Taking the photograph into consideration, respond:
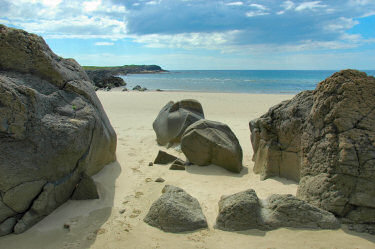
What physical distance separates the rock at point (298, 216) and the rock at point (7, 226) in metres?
3.18

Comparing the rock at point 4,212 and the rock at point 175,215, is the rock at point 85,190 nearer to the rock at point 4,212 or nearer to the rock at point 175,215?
the rock at point 4,212

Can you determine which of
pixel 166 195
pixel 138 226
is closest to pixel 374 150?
pixel 166 195

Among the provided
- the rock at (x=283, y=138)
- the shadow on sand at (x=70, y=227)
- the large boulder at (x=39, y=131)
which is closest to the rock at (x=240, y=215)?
the shadow on sand at (x=70, y=227)

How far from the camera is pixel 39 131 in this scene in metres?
4.07

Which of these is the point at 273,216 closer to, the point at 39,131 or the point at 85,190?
the point at 85,190

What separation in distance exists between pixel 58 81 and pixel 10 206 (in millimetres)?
2190

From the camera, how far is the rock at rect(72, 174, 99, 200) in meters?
4.44

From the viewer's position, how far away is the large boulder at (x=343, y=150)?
3.68 m

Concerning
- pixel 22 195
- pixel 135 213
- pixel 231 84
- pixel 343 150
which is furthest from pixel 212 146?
pixel 231 84

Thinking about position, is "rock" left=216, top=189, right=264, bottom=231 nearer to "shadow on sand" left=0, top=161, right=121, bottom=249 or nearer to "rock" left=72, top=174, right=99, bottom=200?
"shadow on sand" left=0, top=161, right=121, bottom=249

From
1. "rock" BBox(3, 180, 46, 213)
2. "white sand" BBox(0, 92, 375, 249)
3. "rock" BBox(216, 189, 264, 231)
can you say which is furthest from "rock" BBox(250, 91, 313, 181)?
"rock" BBox(3, 180, 46, 213)

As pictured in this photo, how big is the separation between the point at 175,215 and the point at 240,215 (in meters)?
0.82

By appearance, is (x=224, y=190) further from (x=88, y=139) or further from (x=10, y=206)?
(x=10, y=206)

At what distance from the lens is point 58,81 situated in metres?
5.00
